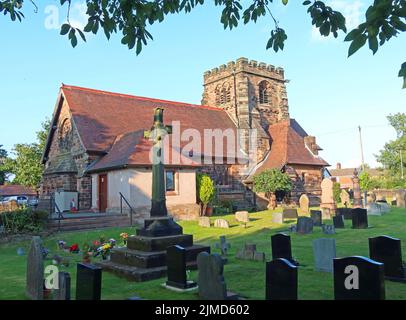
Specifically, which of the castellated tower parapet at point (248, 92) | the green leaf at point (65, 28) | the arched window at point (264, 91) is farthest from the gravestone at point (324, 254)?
the arched window at point (264, 91)

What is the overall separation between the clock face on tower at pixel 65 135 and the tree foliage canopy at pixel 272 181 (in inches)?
555

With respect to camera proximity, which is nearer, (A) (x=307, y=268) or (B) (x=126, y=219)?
(A) (x=307, y=268)

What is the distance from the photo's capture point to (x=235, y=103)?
3438cm

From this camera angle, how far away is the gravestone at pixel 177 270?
723 cm

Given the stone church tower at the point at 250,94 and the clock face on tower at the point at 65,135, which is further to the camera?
the stone church tower at the point at 250,94

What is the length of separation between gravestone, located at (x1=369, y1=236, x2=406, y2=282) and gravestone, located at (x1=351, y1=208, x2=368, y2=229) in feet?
26.6

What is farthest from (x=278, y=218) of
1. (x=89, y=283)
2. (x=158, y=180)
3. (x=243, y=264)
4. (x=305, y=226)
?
(x=89, y=283)

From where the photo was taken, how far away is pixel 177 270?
7.36 metres

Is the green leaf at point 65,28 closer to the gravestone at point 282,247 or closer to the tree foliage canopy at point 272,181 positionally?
the gravestone at point 282,247

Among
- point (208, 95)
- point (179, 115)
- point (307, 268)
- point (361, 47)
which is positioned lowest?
point (307, 268)

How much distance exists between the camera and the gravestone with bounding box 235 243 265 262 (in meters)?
10.0

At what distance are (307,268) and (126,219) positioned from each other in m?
12.4
